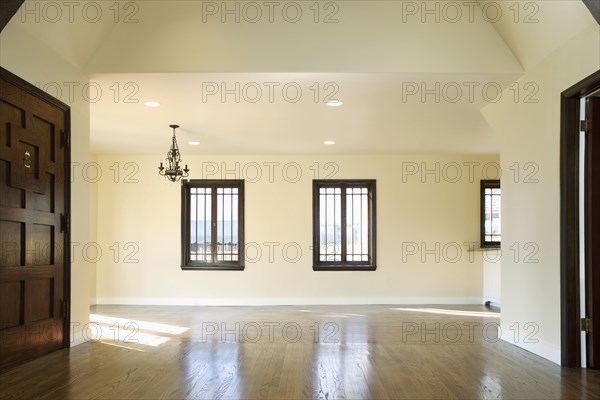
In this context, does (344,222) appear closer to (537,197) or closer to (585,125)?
(537,197)

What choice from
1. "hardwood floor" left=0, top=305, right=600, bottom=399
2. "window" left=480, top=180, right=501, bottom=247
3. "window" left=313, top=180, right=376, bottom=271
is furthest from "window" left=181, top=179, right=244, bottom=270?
"window" left=480, top=180, right=501, bottom=247

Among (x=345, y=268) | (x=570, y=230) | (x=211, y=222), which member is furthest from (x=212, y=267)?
(x=570, y=230)

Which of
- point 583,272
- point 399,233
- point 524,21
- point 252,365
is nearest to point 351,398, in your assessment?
point 252,365

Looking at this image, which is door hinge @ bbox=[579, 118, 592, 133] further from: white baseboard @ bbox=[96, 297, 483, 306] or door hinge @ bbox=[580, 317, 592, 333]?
white baseboard @ bbox=[96, 297, 483, 306]

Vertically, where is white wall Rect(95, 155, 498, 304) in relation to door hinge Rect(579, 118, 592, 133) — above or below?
below

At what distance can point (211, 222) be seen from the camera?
8531 mm

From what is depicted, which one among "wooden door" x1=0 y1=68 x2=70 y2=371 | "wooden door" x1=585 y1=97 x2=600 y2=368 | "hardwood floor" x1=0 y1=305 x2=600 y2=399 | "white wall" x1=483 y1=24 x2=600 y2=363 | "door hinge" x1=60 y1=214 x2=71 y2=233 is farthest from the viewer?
"door hinge" x1=60 y1=214 x2=71 y2=233

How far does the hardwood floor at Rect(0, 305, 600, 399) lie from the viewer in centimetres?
307

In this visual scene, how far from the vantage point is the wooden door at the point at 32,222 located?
11.5ft

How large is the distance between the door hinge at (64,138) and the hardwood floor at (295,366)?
1603 mm

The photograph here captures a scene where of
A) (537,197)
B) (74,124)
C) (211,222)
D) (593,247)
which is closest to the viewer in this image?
(593,247)

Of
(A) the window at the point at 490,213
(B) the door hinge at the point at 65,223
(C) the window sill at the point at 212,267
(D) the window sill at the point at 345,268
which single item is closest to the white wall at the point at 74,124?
(B) the door hinge at the point at 65,223

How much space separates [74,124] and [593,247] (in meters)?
4.04

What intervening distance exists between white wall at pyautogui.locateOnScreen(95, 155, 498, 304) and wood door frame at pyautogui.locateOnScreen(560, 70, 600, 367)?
15.4 feet
